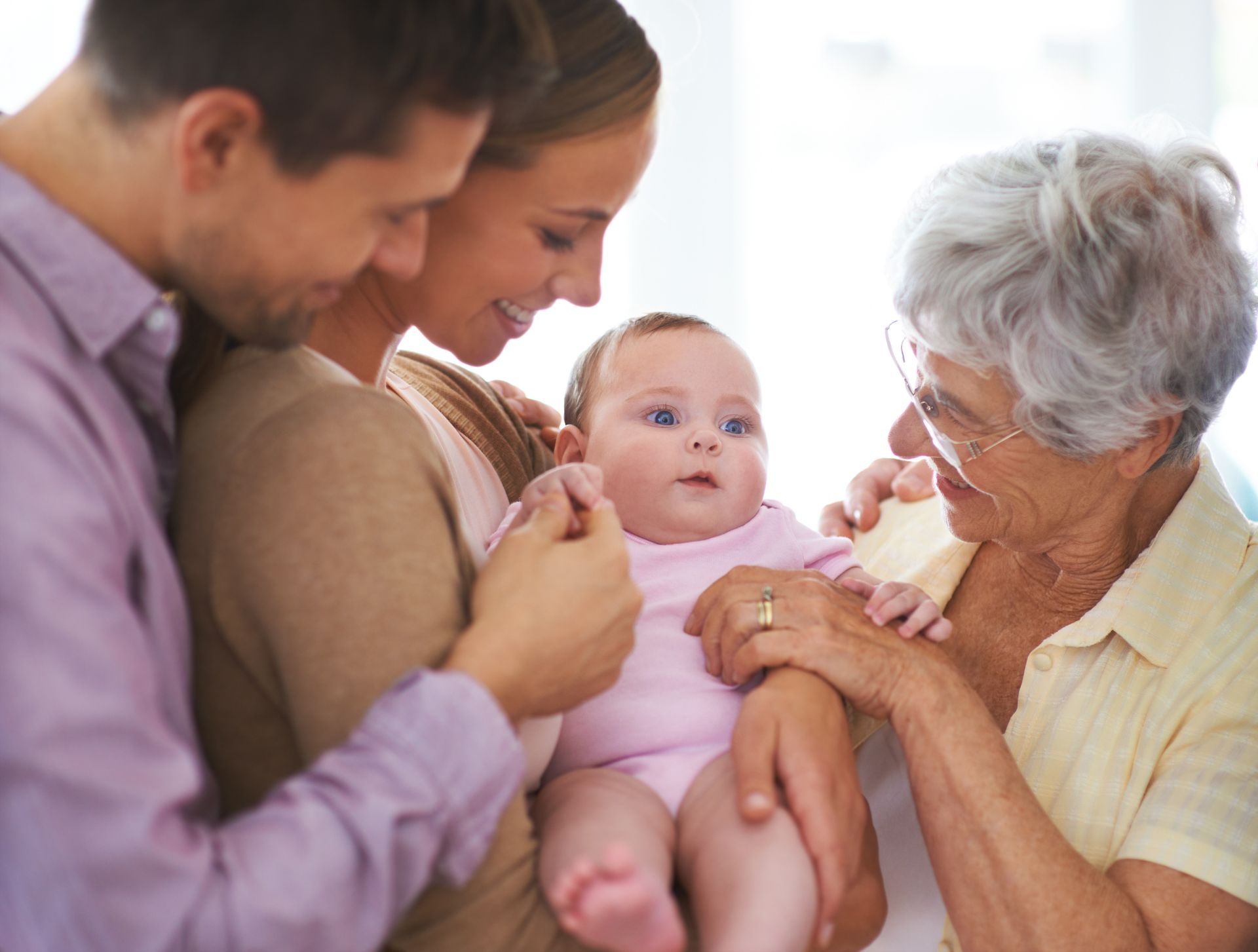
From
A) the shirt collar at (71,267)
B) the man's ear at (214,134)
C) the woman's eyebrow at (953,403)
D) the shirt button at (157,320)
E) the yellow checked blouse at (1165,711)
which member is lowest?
the yellow checked blouse at (1165,711)

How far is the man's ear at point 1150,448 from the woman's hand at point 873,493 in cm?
54

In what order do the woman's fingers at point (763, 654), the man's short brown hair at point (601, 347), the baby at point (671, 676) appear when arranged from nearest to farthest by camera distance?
the baby at point (671, 676), the woman's fingers at point (763, 654), the man's short brown hair at point (601, 347)

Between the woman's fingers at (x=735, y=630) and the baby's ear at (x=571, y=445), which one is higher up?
the baby's ear at (x=571, y=445)

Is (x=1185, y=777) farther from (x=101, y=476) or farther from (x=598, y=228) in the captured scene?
(x=101, y=476)

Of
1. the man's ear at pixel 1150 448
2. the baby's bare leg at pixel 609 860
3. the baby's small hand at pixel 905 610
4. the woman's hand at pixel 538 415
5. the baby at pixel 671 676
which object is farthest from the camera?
the woman's hand at pixel 538 415

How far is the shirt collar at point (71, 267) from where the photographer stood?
98 cm

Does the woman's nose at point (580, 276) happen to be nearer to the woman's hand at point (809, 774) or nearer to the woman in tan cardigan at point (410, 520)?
the woman in tan cardigan at point (410, 520)

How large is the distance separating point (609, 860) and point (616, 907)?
41 millimetres

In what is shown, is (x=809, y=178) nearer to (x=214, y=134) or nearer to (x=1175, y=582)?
(x=1175, y=582)

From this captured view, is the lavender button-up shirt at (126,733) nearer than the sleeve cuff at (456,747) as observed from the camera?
Yes

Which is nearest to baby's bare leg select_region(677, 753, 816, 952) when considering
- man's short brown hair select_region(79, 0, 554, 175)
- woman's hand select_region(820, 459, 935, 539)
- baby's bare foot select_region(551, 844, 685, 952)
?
baby's bare foot select_region(551, 844, 685, 952)

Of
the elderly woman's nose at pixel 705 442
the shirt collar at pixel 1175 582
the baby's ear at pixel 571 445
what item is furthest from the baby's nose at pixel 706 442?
the shirt collar at pixel 1175 582

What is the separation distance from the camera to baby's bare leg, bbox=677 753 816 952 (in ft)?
3.92

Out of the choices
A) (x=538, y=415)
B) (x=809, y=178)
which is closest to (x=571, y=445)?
(x=538, y=415)
